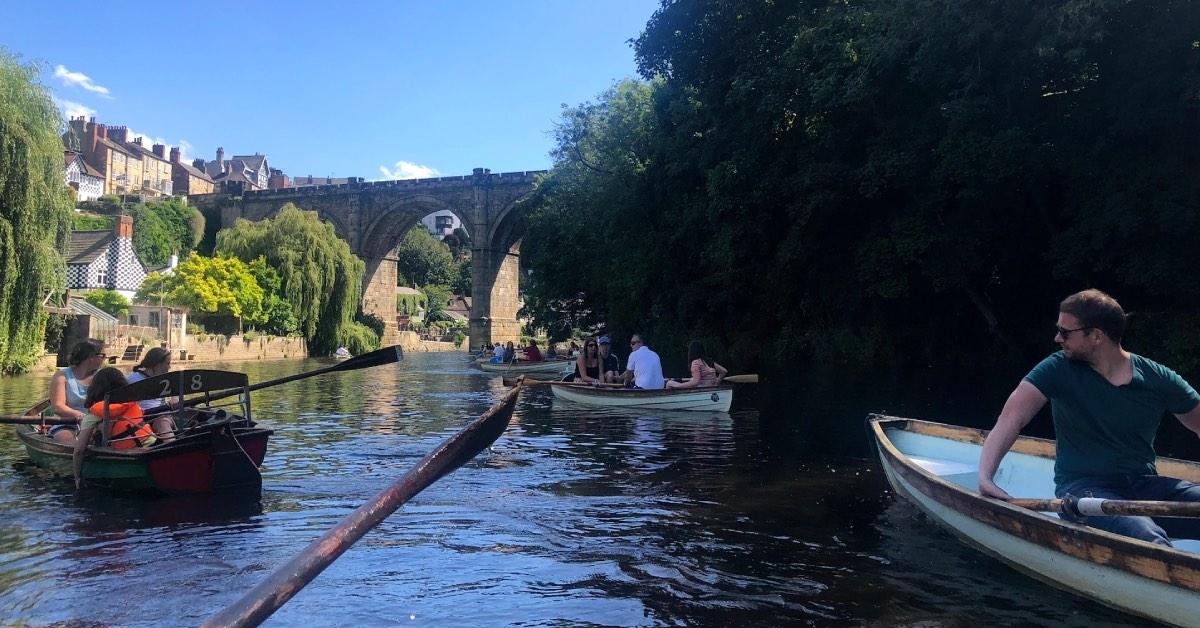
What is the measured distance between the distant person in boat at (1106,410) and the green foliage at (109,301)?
45768 mm

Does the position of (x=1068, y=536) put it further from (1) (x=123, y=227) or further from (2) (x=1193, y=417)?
(1) (x=123, y=227)

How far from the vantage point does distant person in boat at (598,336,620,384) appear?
1494 centimetres

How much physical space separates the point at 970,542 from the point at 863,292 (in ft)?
60.2

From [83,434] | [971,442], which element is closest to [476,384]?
[83,434]

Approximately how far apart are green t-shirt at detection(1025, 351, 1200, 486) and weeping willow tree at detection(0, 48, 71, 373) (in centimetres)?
2194

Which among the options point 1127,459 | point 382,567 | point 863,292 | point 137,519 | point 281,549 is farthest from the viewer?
point 863,292

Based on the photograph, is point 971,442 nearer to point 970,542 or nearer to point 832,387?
point 970,542

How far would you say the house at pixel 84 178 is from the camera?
70000 millimetres

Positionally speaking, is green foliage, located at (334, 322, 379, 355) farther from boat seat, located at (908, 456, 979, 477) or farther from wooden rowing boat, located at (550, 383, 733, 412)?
boat seat, located at (908, 456, 979, 477)

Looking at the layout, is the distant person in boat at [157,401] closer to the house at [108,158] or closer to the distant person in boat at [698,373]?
the distant person in boat at [698,373]

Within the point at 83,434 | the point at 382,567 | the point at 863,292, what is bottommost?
the point at 382,567

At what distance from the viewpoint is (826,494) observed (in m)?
7.49

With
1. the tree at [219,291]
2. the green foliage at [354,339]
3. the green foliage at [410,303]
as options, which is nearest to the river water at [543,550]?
the tree at [219,291]

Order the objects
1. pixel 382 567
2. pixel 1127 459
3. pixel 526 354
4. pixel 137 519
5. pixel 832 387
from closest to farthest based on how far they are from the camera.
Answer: pixel 1127 459
pixel 382 567
pixel 137 519
pixel 832 387
pixel 526 354
